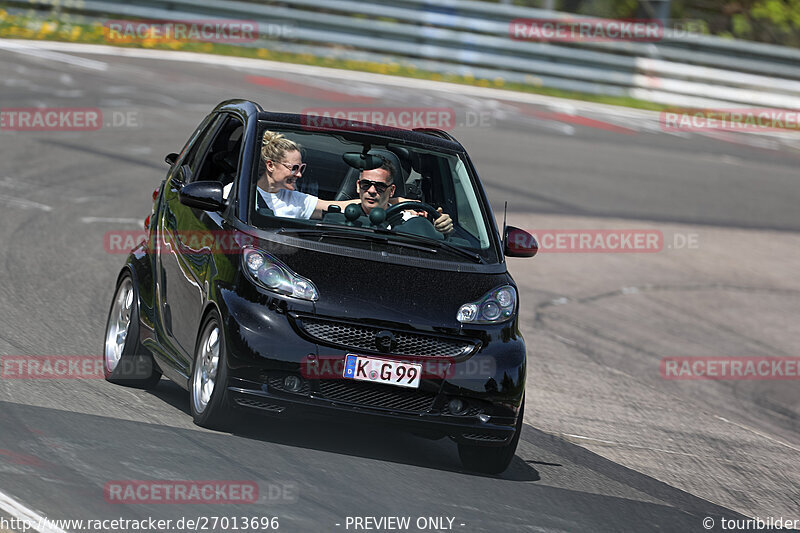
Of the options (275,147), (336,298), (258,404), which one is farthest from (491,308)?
(275,147)

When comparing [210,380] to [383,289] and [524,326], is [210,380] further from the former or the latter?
Result: [524,326]

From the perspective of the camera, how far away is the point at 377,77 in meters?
25.7

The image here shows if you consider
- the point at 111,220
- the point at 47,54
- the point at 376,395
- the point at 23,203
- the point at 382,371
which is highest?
the point at 382,371

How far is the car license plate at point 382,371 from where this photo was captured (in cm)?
657

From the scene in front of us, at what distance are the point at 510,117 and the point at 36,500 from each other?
1896 cm

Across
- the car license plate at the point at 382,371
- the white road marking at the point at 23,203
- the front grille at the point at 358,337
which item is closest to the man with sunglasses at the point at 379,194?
the front grille at the point at 358,337

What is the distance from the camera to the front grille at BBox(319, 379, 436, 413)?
21.6 ft

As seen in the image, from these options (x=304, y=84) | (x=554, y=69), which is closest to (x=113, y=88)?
(x=304, y=84)

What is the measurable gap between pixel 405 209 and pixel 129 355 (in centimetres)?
184

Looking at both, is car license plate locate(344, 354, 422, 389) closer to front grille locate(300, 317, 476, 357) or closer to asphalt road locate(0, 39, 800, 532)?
front grille locate(300, 317, 476, 357)

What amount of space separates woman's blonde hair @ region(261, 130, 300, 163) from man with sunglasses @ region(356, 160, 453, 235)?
425 millimetres

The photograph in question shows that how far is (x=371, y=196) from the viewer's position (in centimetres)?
769

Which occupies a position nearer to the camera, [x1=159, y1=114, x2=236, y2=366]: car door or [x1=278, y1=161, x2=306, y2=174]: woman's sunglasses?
[x1=159, y1=114, x2=236, y2=366]: car door

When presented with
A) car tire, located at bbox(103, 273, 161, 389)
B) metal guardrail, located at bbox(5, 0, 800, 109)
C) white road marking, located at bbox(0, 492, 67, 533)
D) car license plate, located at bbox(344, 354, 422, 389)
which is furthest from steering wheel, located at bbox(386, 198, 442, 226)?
metal guardrail, located at bbox(5, 0, 800, 109)
